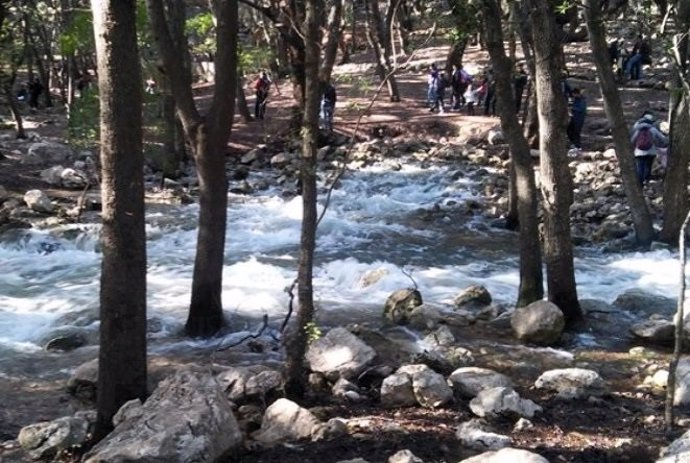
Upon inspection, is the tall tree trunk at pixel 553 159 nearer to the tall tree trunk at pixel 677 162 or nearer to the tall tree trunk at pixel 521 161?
the tall tree trunk at pixel 521 161

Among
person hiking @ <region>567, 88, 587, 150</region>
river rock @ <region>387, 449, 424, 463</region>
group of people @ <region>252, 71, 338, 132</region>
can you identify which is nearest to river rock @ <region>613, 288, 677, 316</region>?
river rock @ <region>387, 449, 424, 463</region>

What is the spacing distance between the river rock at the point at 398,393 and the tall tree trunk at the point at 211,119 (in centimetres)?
284

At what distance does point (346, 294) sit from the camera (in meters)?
10.7

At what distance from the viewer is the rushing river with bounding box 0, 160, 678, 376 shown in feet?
32.4

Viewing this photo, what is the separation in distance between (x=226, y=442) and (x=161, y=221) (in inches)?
438

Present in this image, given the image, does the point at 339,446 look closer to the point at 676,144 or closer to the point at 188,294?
the point at 188,294

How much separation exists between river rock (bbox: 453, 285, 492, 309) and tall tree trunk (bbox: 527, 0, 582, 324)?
4.40 ft

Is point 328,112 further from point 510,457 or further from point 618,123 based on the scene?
point 510,457

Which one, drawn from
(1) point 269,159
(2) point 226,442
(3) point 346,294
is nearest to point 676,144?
(3) point 346,294

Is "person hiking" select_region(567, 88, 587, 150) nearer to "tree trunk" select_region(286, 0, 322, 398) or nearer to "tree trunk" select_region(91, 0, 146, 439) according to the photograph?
"tree trunk" select_region(286, 0, 322, 398)

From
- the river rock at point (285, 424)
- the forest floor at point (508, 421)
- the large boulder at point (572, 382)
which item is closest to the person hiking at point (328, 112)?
the forest floor at point (508, 421)

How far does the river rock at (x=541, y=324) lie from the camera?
7.96 metres

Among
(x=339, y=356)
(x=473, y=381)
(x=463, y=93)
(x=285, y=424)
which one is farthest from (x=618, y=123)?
(x=463, y=93)

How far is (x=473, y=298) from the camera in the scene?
9758 millimetres
